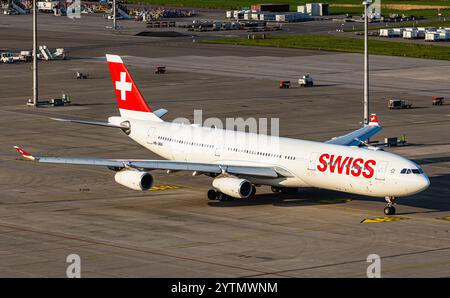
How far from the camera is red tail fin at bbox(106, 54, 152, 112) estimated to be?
87.8 m

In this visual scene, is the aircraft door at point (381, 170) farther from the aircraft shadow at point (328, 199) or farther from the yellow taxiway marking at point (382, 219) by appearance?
the aircraft shadow at point (328, 199)

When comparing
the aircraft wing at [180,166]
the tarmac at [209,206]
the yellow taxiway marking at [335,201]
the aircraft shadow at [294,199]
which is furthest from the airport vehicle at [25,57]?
the yellow taxiway marking at [335,201]

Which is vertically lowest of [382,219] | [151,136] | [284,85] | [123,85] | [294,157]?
[382,219]

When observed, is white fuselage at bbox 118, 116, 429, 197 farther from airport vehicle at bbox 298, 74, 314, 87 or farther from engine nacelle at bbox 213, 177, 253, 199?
airport vehicle at bbox 298, 74, 314, 87

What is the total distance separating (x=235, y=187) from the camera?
7462 centimetres

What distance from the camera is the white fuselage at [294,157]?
236 feet

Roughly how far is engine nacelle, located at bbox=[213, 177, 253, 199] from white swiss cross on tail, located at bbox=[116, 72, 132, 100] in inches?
641

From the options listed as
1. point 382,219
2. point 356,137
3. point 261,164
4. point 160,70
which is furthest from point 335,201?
point 160,70

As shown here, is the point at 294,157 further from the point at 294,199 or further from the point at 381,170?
the point at 381,170

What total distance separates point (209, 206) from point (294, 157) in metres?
6.57

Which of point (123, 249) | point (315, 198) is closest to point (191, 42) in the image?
point (315, 198)

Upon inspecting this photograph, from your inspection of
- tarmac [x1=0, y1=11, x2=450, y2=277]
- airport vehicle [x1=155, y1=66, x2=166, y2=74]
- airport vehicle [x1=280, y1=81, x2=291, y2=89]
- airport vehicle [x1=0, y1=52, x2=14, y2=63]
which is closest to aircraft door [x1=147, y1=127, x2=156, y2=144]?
tarmac [x1=0, y1=11, x2=450, y2=277]

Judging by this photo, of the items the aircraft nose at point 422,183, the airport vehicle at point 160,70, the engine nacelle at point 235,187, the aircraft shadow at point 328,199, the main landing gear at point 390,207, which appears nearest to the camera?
the aircraft nose at point 422,183
